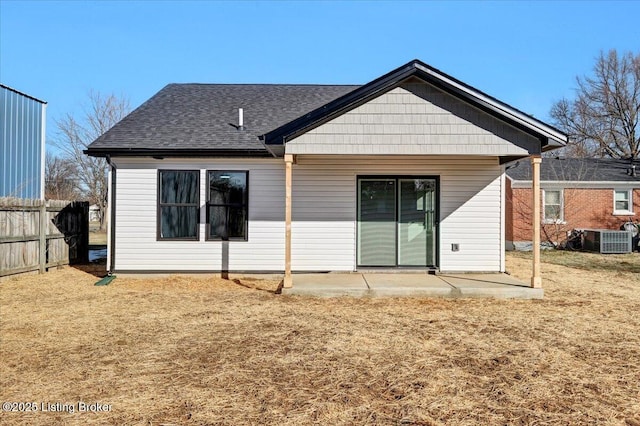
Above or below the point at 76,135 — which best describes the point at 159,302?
below

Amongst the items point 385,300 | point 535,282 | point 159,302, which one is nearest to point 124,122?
point 159,302

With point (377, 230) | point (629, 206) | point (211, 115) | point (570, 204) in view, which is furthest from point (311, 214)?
point (629, 206)

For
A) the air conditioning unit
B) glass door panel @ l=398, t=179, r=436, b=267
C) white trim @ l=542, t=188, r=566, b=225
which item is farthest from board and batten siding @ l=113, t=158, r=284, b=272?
white trim @ l=542, t=188, r=566, b=225

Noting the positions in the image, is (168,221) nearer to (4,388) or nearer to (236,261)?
(236,261)

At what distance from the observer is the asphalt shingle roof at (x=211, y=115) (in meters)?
9.48

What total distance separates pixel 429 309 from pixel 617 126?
34.1 metres

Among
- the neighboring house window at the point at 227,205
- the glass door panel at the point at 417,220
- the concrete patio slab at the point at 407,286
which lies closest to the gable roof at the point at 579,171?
the glass door panel at the point at 417,220

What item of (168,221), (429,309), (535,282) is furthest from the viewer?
(168,221)

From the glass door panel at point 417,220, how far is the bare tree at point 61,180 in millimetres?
30459

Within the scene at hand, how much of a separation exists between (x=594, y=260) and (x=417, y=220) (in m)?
8.32

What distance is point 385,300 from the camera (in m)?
7.39

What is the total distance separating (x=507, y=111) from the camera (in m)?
7.50

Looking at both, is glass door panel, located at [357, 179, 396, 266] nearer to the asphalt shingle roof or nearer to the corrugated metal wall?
the asphalt shingle roof

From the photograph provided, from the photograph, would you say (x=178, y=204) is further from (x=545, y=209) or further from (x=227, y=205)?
(x=545, y=209)
